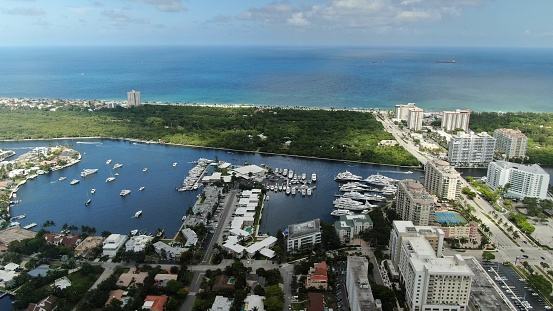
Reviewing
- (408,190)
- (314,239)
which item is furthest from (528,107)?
(314,239)

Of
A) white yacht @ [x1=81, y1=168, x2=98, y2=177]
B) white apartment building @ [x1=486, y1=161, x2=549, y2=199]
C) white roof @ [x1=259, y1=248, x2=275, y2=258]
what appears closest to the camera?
white roof @ [x1=259, y1=248, x2=275, y2=258]

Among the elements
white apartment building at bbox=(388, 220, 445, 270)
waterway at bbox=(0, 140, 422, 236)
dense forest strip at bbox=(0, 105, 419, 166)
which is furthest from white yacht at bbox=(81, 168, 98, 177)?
white apartment building at bbox=(388, 220, 445, 270)

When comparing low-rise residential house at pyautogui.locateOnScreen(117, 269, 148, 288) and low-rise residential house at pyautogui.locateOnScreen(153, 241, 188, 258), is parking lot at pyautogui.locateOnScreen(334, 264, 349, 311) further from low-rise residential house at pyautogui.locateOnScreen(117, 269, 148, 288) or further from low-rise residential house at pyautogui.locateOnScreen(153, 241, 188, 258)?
low-rise residential house at pyautogui.locateOnScreen(117, 269, 148, 288)

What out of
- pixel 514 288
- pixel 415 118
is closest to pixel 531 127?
pixel 415 118

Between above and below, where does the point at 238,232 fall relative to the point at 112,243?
above

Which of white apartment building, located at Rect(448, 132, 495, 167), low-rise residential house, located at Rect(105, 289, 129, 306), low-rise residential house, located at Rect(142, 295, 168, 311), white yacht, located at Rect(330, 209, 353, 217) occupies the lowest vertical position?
low-rise residential house, located at Rect(105, 289, 129, 306)

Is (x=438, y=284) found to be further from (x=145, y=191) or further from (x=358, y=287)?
(x=145, y=191)
